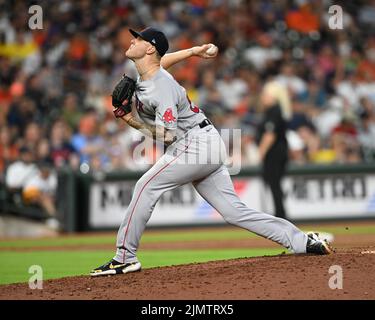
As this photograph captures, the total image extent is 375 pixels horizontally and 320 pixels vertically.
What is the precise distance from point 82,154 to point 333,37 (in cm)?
691

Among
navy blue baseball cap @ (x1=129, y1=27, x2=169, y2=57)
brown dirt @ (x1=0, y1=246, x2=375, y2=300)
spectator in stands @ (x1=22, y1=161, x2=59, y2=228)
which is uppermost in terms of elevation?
navy blue baseball cap @ (x1=129, y1=27, x2=169, y2=57)

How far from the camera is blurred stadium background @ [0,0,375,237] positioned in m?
15.8

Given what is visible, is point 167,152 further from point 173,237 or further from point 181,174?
point 173,237

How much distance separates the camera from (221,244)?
40.3 feet

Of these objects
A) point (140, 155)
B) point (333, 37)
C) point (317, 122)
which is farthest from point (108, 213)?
point (333, 37)

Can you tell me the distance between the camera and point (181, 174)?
7.32 m

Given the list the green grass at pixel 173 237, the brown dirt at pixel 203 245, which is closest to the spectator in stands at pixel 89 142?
the green grass at pixel 173 237

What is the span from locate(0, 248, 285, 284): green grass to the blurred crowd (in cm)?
443

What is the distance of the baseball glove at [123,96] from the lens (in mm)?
7238

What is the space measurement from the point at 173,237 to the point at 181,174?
7109 mm

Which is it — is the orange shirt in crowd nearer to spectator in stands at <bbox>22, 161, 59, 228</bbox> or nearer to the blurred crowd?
the blurred crowd

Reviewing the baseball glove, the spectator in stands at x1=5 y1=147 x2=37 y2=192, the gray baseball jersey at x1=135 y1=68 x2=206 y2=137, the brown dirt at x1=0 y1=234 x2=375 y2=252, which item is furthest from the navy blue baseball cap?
the spectator in stands at x1=5 y1=147 x2=37 y2=192
